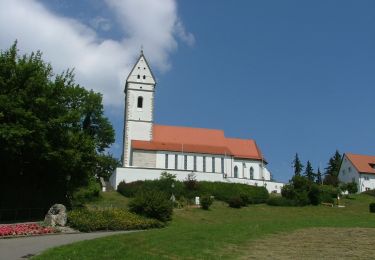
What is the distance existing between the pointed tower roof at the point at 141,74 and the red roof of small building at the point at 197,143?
7362 millimetres

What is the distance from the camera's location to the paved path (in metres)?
17.5

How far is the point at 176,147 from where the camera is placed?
7306 cm

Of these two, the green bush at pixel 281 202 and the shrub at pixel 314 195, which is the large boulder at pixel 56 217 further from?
the shrub at pixel 314 195

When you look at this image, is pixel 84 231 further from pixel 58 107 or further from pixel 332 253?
pixel 332 253

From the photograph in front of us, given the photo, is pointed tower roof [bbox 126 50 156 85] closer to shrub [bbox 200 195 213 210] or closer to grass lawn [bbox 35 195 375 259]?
shrub [bbox 200 195 213 210]

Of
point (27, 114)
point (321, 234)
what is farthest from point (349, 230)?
point (27, 114)

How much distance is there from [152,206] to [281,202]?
932 inches

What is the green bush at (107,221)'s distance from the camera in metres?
27.0

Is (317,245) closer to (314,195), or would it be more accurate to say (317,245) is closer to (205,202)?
(205,202)

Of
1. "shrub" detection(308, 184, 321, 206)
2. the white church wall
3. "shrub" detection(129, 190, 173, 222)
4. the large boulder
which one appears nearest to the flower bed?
the large boulder

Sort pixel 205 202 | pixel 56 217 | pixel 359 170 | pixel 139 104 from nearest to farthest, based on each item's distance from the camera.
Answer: pixel 56 217 → pixel 205 202 → pixel 139 104 → pixel 359 170

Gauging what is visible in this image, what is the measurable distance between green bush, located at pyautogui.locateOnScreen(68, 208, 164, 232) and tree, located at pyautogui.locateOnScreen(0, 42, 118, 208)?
4954 millimetres

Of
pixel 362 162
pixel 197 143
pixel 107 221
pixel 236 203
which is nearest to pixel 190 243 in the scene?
pixel 107 221

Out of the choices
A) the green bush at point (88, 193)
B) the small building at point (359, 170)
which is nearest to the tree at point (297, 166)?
the small building at point (359, 170)
